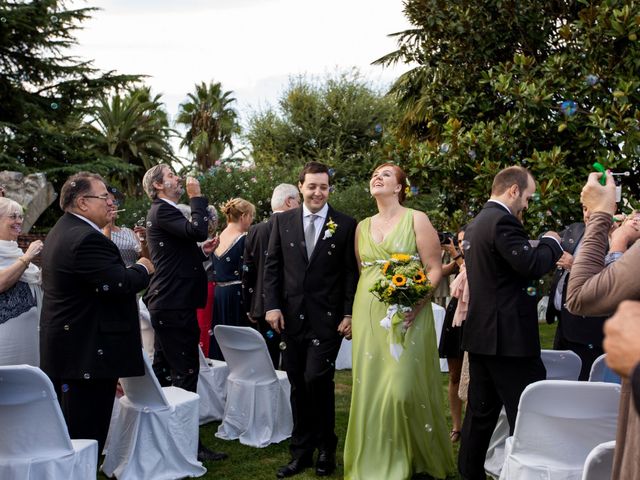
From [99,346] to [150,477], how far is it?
1341 mm

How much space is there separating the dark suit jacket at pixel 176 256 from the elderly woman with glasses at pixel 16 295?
954 mm

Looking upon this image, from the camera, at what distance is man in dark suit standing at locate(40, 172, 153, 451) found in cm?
454

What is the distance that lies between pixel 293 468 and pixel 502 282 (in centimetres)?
218

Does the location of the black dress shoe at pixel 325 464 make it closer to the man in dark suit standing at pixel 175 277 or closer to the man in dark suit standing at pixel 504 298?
the man in dark suit standing at pixel 175 277

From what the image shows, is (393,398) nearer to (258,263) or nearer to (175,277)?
(175,277)

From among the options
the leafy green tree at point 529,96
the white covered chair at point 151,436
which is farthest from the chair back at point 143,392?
the leafy green tree at point 529,96

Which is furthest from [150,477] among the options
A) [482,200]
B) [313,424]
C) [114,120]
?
[114,120]

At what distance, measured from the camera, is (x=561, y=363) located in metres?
5.21

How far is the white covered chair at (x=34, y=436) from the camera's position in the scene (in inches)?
155

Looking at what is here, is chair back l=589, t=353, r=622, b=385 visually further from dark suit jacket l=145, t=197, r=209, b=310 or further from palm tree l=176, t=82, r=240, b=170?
palm tree l=176, t=82, r=240, b=170

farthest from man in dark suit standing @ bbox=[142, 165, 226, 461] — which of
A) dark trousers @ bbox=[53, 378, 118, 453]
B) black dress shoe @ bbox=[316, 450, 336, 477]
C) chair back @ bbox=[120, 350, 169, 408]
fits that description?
dark trousers @ bbox=[53, 378, 118, 453]

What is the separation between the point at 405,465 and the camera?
5.19m

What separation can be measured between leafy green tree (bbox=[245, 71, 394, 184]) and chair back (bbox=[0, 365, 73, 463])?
88.6 ft

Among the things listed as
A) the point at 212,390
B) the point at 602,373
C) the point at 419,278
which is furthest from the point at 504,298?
the point at 212,390
